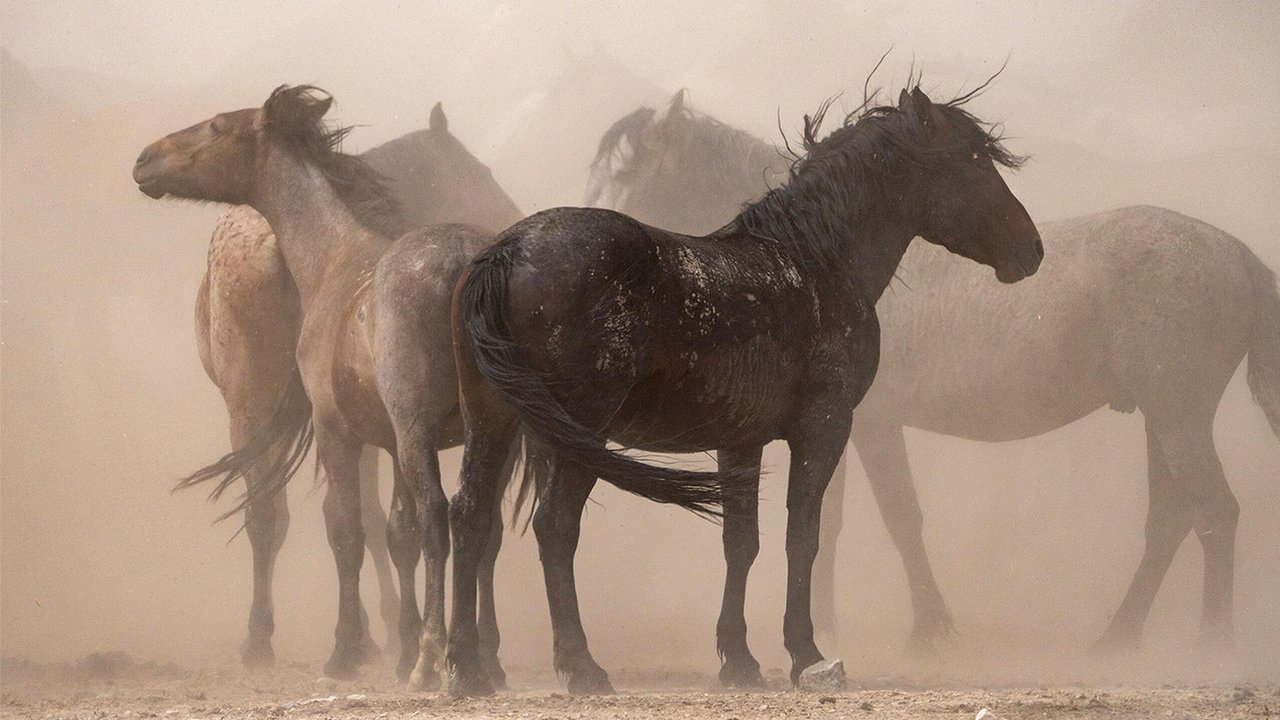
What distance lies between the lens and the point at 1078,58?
15.0m

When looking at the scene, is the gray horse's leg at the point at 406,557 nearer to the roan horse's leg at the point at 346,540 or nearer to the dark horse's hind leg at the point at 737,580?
the roan horse's leg at the point at 346,540

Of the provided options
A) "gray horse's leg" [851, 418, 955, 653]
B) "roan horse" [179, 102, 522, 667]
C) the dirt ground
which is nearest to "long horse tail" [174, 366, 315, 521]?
"roan horse" [179, 102, 522, 667]

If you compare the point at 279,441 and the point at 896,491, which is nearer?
the point at 279,441

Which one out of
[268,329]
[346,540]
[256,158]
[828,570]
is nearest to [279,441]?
[268,329]

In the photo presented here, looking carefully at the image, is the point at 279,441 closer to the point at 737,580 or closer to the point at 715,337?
the point at 737,580

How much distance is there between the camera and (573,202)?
13484mm

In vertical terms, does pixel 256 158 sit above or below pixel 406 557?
above

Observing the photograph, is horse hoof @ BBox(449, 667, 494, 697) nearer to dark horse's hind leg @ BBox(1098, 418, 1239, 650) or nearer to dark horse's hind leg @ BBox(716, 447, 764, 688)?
dark horse's hind leg @ BBox(716, 447, 764, 688)

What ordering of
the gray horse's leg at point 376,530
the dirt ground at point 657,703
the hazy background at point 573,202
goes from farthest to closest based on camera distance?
the hazy background at point 573,202, the gray horse's leg at point 376,530, the dirt ground at point 657,703

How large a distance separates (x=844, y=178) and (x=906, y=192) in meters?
0.36

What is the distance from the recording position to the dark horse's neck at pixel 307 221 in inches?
279

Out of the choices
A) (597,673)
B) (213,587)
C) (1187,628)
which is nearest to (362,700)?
(597,673)

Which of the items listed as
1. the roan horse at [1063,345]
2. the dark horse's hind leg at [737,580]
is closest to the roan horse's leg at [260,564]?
the roan horse at [1063,345]

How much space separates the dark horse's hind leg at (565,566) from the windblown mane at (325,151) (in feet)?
8.20
